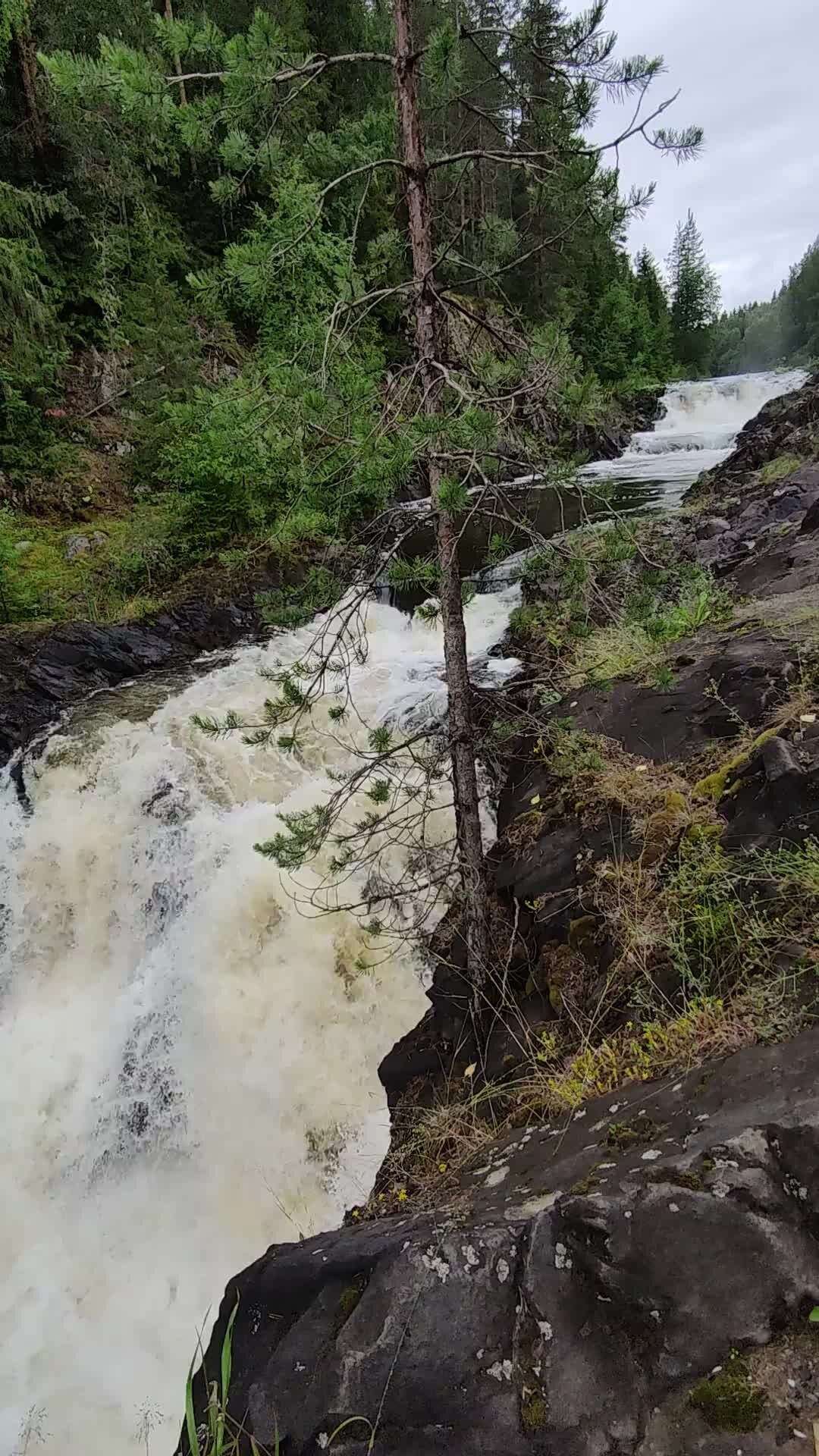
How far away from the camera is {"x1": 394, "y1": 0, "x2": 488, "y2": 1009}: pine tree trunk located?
3.14 metres

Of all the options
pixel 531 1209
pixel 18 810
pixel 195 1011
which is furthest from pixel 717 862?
pixel 18 810

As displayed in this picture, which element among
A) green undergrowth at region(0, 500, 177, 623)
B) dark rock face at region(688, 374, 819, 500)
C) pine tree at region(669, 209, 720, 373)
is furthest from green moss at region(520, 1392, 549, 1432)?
pine tree at region(669, 209, 720, 373)

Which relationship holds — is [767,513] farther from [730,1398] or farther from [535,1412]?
[535,1412]

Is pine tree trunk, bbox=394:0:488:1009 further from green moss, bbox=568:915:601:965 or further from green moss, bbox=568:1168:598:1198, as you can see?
green moss, bbox=568:1168:598:1198

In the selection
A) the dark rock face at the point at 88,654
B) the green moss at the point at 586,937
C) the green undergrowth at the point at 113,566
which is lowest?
the green moss at the point at 586,937

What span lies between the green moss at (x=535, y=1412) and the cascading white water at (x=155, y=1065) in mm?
2427

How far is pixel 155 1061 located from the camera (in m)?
5.14

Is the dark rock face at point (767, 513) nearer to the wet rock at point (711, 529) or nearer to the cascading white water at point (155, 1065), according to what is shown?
the wet rock at point (711, 529)

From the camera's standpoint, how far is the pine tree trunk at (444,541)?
10.3 feet

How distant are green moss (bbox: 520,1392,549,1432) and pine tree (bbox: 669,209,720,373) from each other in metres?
56.6

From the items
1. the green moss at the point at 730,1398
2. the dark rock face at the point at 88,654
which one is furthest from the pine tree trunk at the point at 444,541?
the dark rock face at the point at 88,654

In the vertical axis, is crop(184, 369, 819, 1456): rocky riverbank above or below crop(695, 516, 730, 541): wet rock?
below

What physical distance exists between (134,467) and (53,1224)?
1239cm

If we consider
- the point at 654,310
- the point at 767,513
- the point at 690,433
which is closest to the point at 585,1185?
the point at 767,513
